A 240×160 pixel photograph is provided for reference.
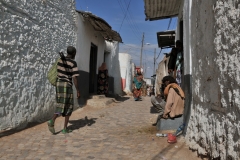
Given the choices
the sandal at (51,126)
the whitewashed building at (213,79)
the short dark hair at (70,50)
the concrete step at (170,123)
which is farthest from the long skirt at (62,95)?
the whitewashed building at (213,79)

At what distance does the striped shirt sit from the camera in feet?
15.5

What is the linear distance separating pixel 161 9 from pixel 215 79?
4705mm

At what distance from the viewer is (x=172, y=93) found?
4695 millimetres

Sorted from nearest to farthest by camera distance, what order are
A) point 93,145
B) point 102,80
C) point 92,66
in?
point 93,145 → point 92,66 → point 102,80

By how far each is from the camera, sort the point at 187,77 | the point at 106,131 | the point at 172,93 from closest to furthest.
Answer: the point at 187,77 → the point at 172,93 → the point at 106,131

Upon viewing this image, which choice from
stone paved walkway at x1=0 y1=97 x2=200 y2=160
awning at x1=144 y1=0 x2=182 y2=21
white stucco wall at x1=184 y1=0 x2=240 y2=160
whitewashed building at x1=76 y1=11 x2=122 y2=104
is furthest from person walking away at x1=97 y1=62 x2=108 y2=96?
white stucco wall at x1=184 y1=0 x2=240 y2=160

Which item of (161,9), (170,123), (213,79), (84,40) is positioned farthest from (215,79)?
(84,40)

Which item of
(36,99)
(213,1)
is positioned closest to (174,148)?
(213,1)

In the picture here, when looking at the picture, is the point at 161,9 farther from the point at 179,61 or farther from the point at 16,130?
the point at 16,130

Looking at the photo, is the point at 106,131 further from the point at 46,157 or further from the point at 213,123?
the point at 213,123

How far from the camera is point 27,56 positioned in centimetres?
519

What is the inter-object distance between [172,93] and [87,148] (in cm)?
191

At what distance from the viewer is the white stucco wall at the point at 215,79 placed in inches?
91.8

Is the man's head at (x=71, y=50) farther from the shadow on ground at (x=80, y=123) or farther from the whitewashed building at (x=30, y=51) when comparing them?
the shadow on ground at (x=80, y=123)
